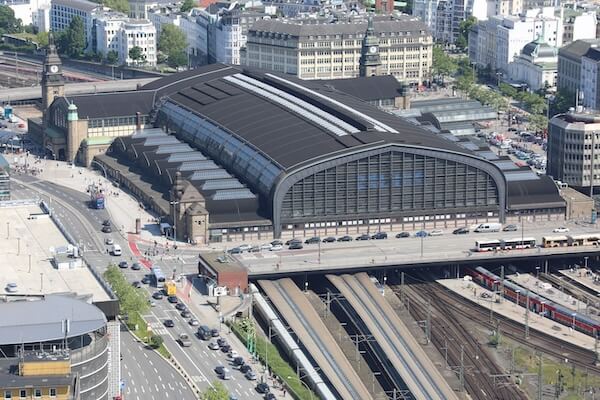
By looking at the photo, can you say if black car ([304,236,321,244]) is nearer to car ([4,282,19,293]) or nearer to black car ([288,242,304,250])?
black car ([288,242,304,250])

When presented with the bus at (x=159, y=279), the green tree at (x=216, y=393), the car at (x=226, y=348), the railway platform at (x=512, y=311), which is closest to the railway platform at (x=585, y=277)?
the railway platform at (x=512, y=311)

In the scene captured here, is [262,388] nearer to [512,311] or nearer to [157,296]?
[157,296]

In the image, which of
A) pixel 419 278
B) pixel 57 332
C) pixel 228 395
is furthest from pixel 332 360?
pixel 57 332

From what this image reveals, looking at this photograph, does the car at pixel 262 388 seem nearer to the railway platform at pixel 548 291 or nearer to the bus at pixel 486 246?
the railway platform at pixel 548 291

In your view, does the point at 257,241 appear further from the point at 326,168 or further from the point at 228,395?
the point at 228,395

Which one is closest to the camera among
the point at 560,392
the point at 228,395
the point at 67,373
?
the point at 67,373

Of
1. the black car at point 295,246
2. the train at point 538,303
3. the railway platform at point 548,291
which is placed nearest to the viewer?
the train at point 538,303
